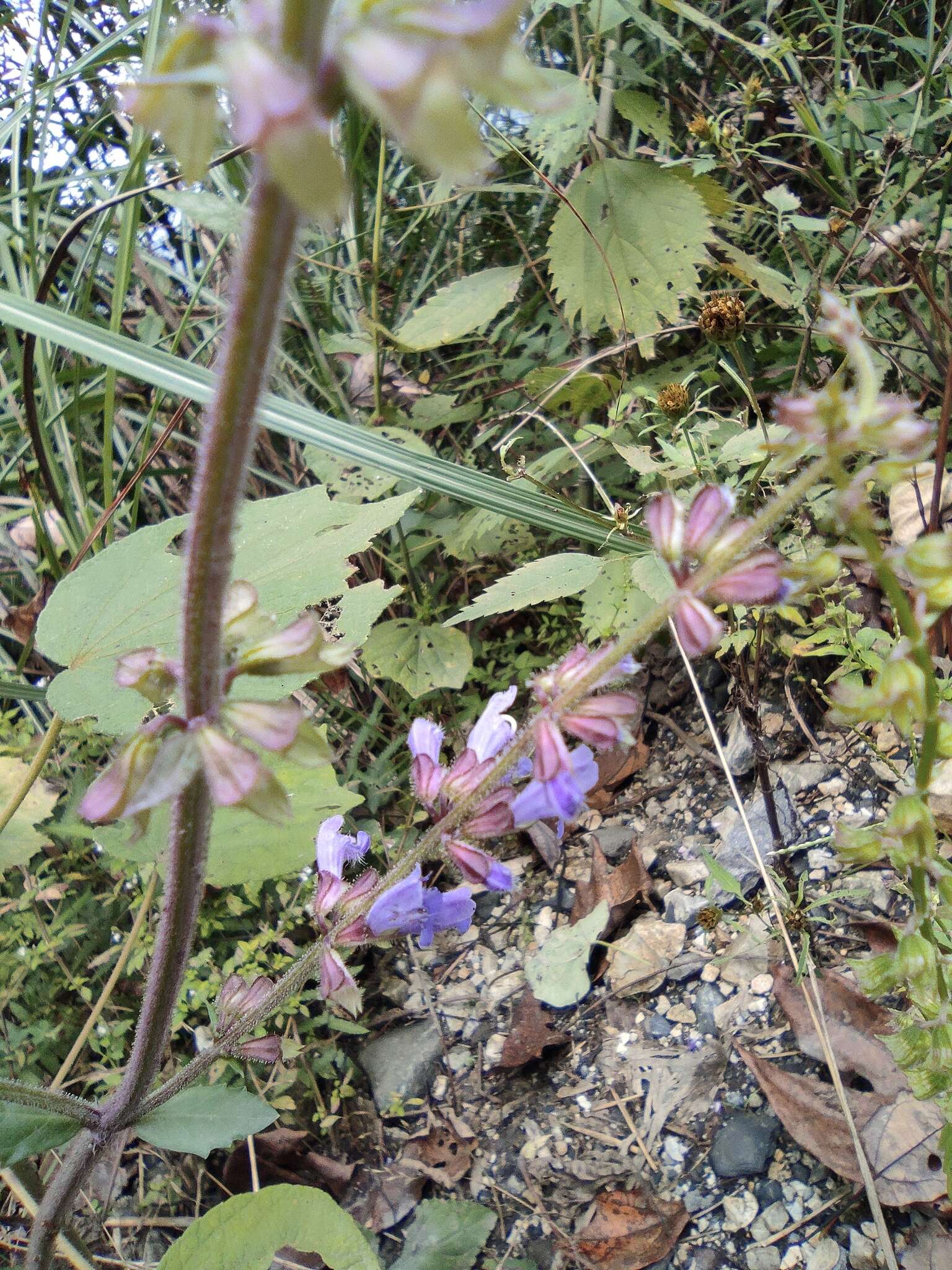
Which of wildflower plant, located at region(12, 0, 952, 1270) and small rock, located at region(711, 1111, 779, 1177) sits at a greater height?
wildflower plant, located at region(12, 0, 952, 1270)

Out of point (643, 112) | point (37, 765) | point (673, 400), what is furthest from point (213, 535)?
point (643, 112)

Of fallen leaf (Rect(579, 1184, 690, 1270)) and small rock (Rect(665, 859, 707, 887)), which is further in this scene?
small rock (Rect(665, 859, 707, 887))

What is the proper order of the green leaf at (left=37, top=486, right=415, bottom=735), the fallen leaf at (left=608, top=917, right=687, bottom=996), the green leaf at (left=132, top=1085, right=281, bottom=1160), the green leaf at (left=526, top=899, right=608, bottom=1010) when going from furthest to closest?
the fallen leaf at (left=608, top=917, right=687, bottom=996)
the green leaf at (left=526, top=899, right=608, bottom=1010)
the green leaf at (left=37, top=486, right=415, bottom=735)
the green leaf at (left=132, top=1085, right=281, bottom=1160)

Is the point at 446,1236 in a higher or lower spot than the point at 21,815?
lower

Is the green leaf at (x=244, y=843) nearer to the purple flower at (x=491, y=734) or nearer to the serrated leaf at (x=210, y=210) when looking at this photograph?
the purple flower at (x=491, y=734)

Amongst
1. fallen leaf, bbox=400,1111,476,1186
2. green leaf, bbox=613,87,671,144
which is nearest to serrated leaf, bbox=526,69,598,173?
green leaf, bbox=613,87,671,144

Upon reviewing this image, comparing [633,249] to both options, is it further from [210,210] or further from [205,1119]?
[205,1119]

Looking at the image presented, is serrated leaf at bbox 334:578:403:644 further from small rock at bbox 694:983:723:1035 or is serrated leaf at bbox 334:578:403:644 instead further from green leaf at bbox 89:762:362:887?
small rock at bbox 694:983:723:1035
